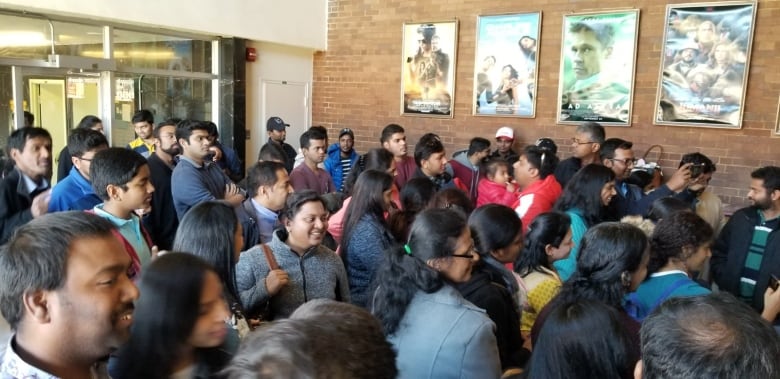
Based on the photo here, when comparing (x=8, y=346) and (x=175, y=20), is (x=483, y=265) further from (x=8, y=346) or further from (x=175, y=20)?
(x=175, y=20)

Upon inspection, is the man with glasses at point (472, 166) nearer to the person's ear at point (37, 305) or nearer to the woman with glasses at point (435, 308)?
the woman with glasses at point (435, 308)

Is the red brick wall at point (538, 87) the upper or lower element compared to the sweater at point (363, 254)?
upper

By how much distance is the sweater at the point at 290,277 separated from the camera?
2.42 m

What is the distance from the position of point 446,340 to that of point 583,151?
3.91m

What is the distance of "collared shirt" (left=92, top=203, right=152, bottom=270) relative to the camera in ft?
8.14

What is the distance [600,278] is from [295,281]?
1.28 metres

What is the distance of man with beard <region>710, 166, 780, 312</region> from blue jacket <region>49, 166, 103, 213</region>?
12.2ft

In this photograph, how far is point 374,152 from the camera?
454cm

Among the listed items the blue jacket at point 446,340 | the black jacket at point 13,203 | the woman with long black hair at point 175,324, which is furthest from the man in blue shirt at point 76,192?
the blue jacket at point 446,340

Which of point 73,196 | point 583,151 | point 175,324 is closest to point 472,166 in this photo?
point 583,151

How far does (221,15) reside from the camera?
7.28 meters

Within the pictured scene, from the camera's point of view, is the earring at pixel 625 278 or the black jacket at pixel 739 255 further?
the black jacket at pixel 739 255

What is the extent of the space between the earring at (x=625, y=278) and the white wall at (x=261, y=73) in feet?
22.2

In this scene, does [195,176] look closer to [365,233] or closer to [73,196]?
[73,196]
